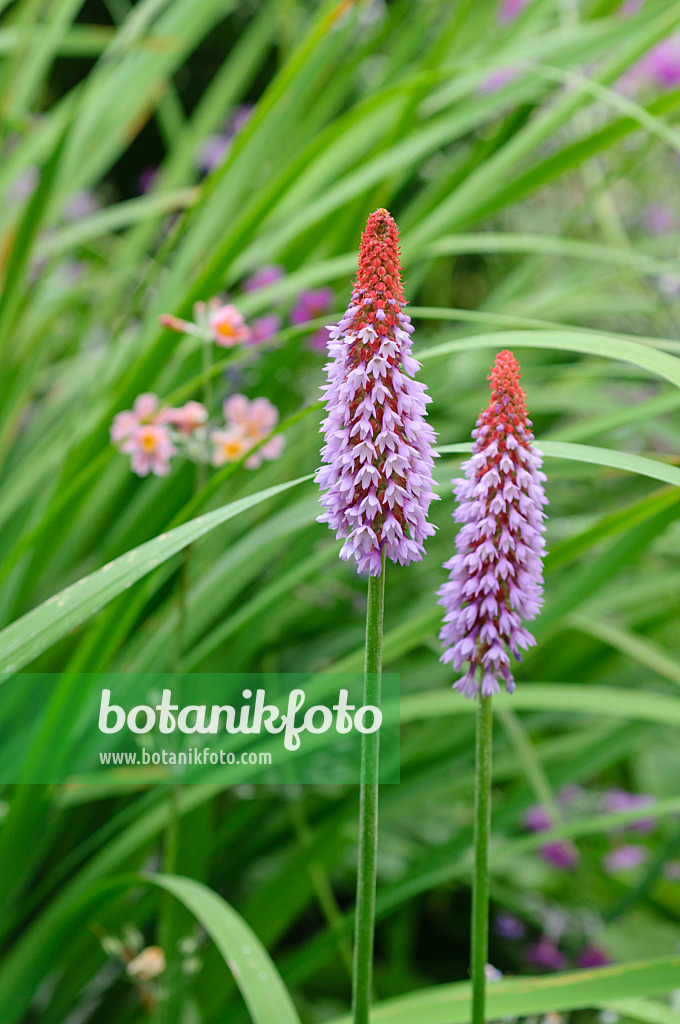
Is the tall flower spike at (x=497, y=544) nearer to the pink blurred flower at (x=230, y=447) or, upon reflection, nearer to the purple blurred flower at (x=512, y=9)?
the pink blurred flower at (x=230, y=447)

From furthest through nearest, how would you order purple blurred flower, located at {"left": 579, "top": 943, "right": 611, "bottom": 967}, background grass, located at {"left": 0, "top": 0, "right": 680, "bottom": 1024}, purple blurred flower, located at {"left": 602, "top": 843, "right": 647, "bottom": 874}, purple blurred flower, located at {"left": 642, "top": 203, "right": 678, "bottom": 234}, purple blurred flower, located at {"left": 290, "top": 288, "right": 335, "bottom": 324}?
purple blurred flower, located at {"left": 642, "top": 203, "right": 678, "bottom": 234} < purple blurred flower, located at {"left": 602, "top": 843, "right": 647, "bottom": 874} < purple blurred flower, located at {"left": 579, "top": 943, "right": 611, "bottom": 967} < purple blurred flower, located at {"left": 290, "top": 288, "right": 335, "bottom": 324} < background grass, located at {"left": 0, "top": 0, "right": 680, "bottom": 1024}

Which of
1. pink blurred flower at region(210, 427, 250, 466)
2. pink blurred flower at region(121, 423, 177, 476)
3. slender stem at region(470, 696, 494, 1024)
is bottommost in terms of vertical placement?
slender stem at region(470, 696, 494, 1024)

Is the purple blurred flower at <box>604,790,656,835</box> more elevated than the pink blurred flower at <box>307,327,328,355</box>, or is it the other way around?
the pink blurred flower at <box>307,327,328,355</box>

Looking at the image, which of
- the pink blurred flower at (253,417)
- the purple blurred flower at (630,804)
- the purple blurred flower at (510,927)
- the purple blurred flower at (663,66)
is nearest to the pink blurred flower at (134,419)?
the pink blurred flower at (253,417)

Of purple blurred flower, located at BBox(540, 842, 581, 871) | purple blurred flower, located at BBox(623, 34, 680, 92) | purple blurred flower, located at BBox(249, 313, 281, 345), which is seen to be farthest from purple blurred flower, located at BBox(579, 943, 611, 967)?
purple blurred flower, located at BBox(623, 34, 680, 92)

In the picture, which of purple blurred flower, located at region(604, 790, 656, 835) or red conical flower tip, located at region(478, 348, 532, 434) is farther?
purple blurred flower, located at region(604, 790, 656, 835)

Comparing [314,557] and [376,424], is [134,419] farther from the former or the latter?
[376,424]

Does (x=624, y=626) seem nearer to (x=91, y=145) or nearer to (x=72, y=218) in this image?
(x=91, y=145)

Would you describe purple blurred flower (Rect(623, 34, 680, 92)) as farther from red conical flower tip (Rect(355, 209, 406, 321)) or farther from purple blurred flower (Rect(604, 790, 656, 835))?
red conical flower tip (Rect(355, 209, 406, 321))
